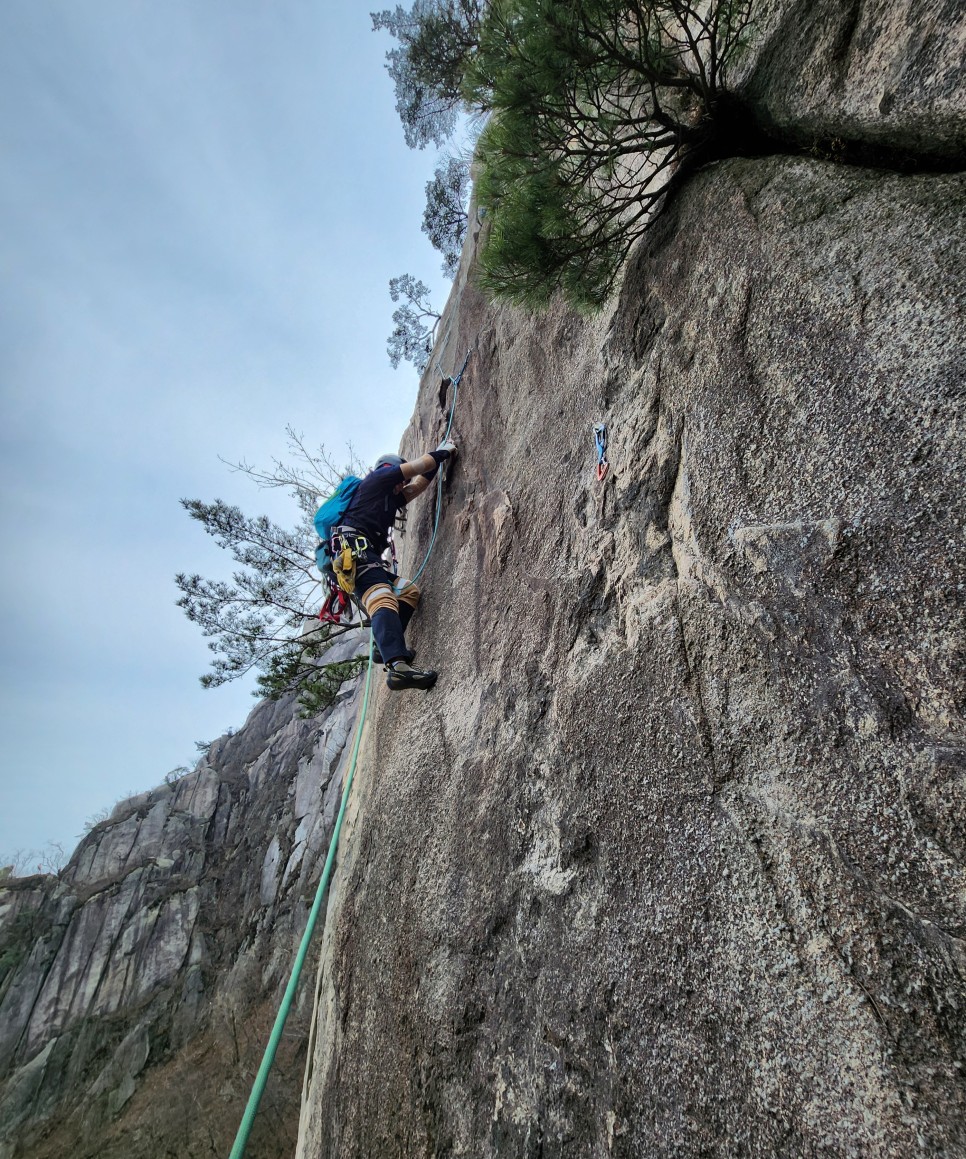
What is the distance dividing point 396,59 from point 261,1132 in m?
14.5

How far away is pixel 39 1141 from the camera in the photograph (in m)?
7.30

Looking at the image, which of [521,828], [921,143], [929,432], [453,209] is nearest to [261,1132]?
[521,828]

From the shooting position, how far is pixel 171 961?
8.91 metres

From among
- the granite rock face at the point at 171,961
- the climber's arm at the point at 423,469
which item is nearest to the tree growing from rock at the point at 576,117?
the climber's arm at the point at 423,469

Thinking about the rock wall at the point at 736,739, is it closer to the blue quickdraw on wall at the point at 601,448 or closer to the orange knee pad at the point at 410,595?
the blue quickdraw on wall at the point at 601,448

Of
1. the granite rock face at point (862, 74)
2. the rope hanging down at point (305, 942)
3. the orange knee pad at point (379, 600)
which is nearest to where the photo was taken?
the granite rock face at point (862, 74)

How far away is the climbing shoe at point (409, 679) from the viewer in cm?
376

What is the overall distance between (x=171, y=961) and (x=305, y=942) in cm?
820

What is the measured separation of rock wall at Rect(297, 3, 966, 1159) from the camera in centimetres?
132

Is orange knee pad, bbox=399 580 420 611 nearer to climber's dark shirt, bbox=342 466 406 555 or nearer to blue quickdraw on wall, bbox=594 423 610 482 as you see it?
climber's dark shirt, bbox=342 466 406 555

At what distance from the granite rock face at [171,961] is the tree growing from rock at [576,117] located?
7.77 m

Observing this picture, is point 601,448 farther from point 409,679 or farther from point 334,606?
point 334,606

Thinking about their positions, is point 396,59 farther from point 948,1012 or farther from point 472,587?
point 948,1012

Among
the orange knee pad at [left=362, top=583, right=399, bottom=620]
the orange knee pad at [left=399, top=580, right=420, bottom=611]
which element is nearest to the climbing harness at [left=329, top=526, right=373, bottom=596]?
the orange knee pad at [left=362, top=583, right=399, bottom=620]
